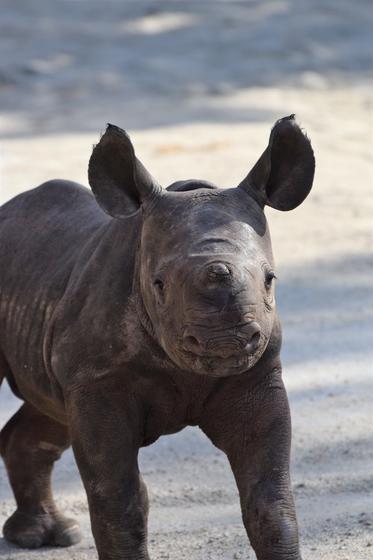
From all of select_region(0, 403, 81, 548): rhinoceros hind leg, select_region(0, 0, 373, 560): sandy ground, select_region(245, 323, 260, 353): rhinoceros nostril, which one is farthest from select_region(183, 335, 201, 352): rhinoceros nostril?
select_region(0, 403, 81, 548): rhinoceros hind leg

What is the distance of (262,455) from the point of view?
5.41 metres

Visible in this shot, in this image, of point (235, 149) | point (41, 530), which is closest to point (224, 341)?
point (41, 530)

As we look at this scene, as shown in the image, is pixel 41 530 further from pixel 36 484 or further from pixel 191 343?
pixel 191 343

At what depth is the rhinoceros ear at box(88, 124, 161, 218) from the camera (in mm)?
5445

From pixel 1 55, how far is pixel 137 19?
2.34 meters

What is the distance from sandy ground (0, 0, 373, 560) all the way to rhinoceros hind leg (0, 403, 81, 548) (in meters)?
0.08

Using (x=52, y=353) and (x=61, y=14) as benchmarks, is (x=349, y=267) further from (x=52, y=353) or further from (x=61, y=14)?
(x=61, y=14)

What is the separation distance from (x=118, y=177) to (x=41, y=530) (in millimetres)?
2026

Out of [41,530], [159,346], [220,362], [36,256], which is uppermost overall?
[36,256]

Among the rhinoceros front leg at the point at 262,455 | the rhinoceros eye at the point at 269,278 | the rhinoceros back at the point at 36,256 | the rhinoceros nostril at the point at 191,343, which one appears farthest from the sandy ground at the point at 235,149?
the rhinoceros nostril at the point at 191,343

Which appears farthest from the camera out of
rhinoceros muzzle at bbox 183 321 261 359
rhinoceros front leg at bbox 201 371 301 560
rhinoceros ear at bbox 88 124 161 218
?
rhinoceros ear at bbox 88 124 161 218

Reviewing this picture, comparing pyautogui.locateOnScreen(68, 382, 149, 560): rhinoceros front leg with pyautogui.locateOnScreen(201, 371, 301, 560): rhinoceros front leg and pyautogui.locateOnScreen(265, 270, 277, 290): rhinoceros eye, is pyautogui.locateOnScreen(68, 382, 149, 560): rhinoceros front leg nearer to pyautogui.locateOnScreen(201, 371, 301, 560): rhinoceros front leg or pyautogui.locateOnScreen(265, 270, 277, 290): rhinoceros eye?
pyautogui.locateOnScreen(201, 371, 301, 560): rhinoceros front leg

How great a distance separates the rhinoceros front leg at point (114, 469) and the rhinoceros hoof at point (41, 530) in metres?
1.38

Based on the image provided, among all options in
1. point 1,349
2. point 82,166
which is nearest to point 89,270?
point 1,349
